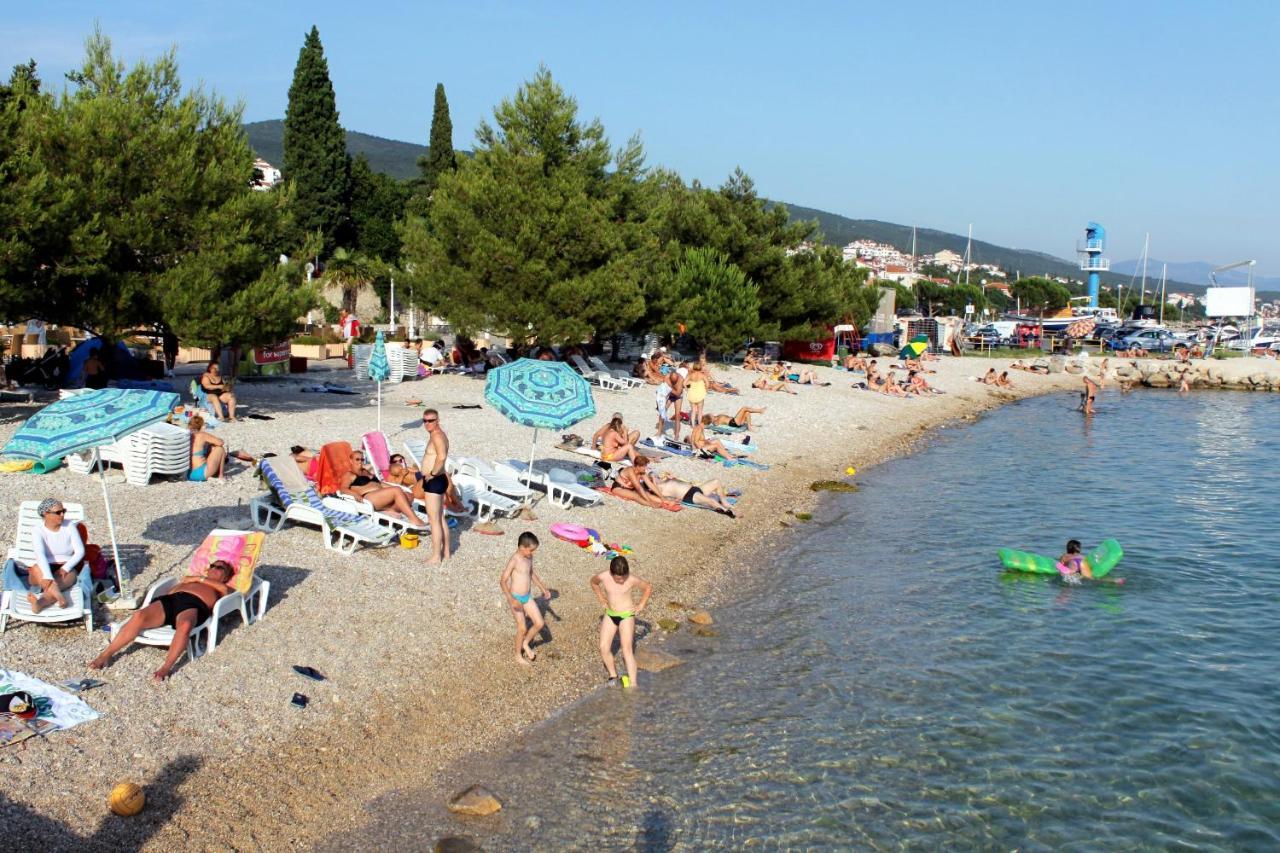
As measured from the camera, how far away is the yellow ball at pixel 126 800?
613cm

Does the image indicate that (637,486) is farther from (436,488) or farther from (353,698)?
(353,698)

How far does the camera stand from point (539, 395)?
42.9 feet

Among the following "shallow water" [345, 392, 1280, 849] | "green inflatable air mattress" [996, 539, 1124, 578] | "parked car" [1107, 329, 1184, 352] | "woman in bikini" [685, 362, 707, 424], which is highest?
"parked car" [1107, 329, 1184, 352]

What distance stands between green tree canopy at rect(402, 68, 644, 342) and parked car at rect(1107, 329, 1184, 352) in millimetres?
45933

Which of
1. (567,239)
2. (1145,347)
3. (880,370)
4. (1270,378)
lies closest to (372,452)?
(567,239)

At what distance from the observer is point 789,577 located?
1332 centimetres

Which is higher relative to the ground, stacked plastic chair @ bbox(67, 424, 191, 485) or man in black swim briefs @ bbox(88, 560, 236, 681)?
stacked plastic chair @ bbox(67, 424, 191, 485)

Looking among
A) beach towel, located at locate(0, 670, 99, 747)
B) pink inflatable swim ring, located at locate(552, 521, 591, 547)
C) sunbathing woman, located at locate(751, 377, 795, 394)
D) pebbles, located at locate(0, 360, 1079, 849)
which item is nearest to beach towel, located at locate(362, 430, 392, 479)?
pebbles, located at locate(0, 360, 1079, 849)

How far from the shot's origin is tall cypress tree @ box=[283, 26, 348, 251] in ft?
168

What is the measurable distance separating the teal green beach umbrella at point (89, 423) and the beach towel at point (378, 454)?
3.84 metres

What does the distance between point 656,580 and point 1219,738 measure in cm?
603

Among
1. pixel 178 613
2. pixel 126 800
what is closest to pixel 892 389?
pixel 178 613

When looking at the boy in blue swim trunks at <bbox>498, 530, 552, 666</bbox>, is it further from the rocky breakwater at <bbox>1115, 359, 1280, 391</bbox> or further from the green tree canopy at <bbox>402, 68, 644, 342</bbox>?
the rocky breakwater at <bbox>1115, 359, 1280, 391</bbox>

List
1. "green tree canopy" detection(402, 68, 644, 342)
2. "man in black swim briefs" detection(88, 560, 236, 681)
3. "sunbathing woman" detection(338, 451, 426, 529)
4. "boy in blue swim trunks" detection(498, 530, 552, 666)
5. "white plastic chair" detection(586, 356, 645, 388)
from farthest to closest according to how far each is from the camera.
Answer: "white plastic chair" detection(586, 356, 645, 388)
"green tree canopy" detection(402, 68, 644, 342)
"sunbathing woman" detection(338, 451, 426, 529)
"boy in blue swim trunks" detection(498, 530, 552, 666)
"man in black swim briefs" detection(88, 560, 236, 681)
